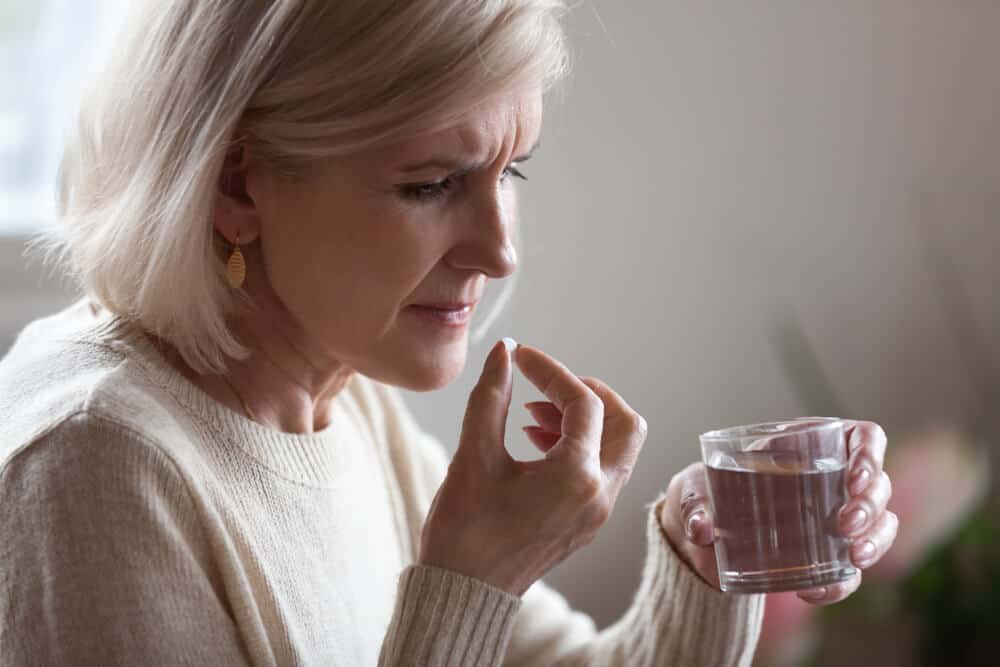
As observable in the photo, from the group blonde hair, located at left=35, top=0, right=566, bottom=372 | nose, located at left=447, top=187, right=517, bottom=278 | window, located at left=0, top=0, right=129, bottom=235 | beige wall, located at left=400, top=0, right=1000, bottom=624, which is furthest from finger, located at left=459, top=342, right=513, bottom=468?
window, located at left=0, top=0, right=129, bottom=235

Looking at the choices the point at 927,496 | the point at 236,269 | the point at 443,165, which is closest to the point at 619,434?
the point at 443,165

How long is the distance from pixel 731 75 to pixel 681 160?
178mm

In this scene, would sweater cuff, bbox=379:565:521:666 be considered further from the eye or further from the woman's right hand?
the eye

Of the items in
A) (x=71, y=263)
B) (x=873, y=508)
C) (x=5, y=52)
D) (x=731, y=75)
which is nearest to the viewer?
(x=873, y=508)

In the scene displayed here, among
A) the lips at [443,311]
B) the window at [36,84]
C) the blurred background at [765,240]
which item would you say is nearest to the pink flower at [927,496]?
the blurred background at [765,240]

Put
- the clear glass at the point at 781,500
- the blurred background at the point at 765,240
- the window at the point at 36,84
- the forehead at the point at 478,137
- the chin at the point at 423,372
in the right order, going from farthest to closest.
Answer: the window at the point at 36,84 → the blurred background at the point at 765,240 → the chin at the point at 423,372 → the forehead at the point at 478,137 → the clear glass at the point at 781,500

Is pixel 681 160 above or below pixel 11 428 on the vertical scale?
above

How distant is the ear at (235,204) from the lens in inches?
45.4

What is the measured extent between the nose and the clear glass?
0.28 m

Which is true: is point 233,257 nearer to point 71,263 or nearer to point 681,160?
point 71,263

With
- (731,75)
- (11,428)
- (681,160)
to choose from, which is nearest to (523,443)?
(681,160)

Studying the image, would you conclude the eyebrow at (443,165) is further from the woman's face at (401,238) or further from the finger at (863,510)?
the finger at (863,510)

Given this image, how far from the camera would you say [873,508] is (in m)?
1.03

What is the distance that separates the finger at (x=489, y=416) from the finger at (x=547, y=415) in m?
0.07
